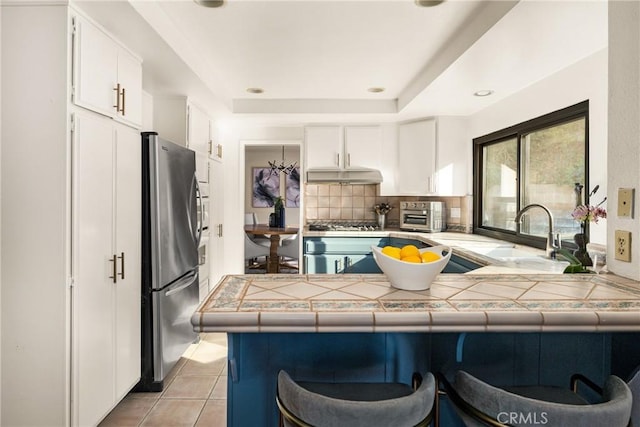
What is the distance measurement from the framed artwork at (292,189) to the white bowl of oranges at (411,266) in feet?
20.4

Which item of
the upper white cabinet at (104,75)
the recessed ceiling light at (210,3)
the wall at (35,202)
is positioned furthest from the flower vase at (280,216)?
the wall at (35,202)

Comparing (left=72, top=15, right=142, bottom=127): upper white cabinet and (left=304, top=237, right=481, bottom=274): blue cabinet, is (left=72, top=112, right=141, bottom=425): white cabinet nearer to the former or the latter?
(left=72, top=15, right=142, bottom=127): upper white cabinet

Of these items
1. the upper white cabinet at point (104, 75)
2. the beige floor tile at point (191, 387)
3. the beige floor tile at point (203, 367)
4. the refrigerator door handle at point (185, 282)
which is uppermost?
the upper white cabinet at point (104, 75)

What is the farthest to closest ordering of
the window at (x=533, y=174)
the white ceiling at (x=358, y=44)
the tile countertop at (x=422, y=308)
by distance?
1. the window at (x=533, y=174)
2. the white ceiling at (x=358, y=44)
3. the tile countertop at (x=422, y=308)

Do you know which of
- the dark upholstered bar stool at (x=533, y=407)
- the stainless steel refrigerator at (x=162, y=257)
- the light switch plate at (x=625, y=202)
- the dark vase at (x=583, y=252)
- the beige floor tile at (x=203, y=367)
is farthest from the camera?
the beige floor tile at (x=203, y=367)

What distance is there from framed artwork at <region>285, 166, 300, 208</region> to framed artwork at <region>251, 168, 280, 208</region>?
7.4 inches

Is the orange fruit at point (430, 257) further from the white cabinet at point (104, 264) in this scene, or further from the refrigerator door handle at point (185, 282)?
the refrigerator door handle at point (185, 282)

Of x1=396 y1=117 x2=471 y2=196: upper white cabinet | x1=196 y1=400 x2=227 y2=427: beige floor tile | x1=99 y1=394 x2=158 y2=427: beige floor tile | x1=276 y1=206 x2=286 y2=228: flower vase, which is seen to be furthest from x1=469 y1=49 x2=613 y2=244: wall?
x1=276 y1=206 x2=286 y2=228: flower vase

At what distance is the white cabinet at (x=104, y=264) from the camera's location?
5.75 feet

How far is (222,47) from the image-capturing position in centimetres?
266

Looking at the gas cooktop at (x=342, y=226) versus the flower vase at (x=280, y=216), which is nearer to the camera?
the gas cooktop at (x=342, y=226)

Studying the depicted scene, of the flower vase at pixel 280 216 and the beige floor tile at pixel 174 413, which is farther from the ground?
the flower vase at pixel 280 216

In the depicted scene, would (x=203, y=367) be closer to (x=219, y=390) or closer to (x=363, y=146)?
(x=219, y=390)

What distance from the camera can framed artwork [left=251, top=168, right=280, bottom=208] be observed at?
749cm
